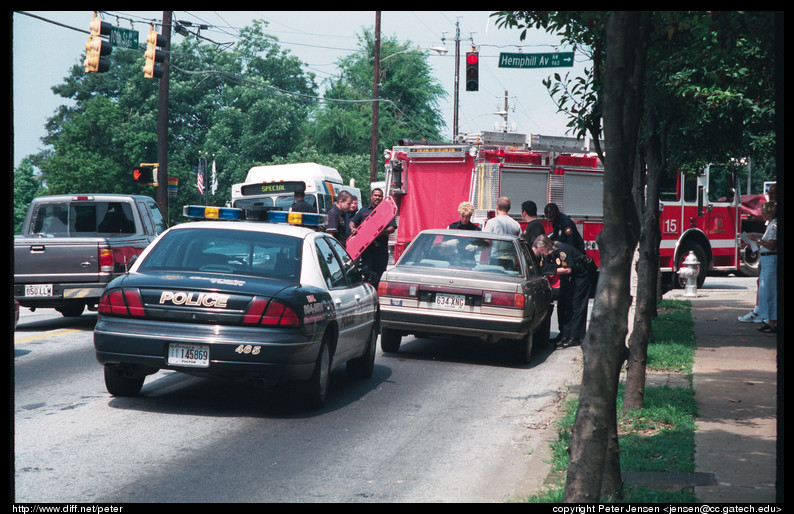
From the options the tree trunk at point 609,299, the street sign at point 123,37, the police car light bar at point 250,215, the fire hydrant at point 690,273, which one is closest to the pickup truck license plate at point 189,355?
the police car light bar at point 250,215

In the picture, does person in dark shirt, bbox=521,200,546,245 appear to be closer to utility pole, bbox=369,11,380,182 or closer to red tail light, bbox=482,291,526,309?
red tail light, bbox=482,291,526,309

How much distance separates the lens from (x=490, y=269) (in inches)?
450

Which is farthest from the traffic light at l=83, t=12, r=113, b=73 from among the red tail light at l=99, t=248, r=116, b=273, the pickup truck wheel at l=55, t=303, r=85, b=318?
the red tail light at l=99, t=248, r=116, b=273

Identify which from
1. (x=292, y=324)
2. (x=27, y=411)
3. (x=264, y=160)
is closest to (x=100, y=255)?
(x=27, y=411)

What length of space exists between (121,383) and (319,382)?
1865 millimetres

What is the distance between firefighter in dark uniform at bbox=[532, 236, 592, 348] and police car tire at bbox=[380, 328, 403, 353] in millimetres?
2300

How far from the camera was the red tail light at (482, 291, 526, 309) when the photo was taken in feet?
35.4

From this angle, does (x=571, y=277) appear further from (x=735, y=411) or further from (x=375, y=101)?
(x=375, y=101)

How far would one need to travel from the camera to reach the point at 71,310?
14906 mm

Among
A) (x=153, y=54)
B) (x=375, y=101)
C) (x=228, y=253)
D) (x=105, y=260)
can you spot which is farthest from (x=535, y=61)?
(x=375, y=101)

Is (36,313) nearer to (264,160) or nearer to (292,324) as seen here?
(292,324)

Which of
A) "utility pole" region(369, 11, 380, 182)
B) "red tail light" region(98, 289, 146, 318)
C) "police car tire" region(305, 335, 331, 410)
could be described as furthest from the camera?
"utility pole" region(369, 11, 380, 182)

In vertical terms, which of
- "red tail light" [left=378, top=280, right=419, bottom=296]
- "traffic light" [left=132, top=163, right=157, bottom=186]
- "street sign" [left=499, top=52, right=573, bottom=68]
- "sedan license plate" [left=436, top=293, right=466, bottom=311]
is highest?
"street sign" [left=499, top=52, right=573, bottom=68]

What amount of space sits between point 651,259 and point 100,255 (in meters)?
7.90
